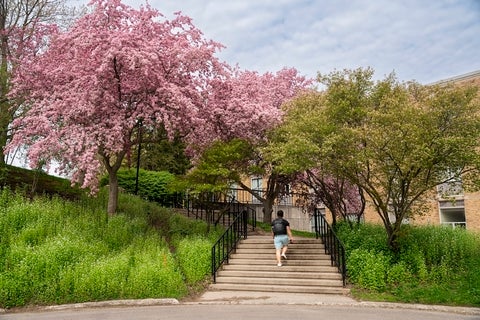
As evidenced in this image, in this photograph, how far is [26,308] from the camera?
8.75 metres

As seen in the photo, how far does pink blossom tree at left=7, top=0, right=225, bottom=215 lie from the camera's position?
12.9 m

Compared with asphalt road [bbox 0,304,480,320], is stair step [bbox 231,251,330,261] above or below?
above

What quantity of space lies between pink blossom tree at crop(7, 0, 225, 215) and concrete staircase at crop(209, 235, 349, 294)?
4924mm

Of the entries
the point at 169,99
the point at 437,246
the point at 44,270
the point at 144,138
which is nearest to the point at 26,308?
the point at 44,270

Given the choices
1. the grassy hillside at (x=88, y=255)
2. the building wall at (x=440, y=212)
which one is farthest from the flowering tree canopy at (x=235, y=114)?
the building wall at (x=440, y=212)

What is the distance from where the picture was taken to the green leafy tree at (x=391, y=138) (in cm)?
1001

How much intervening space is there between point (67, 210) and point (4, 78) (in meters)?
5.69

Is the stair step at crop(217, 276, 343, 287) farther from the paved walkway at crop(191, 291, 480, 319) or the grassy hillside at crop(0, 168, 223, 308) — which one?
the grassy hillside at crop(0, 168, 223, 308)

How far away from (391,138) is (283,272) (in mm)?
4640

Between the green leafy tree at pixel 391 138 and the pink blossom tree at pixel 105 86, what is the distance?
14.2ft

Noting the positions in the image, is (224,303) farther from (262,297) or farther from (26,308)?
(26,308)

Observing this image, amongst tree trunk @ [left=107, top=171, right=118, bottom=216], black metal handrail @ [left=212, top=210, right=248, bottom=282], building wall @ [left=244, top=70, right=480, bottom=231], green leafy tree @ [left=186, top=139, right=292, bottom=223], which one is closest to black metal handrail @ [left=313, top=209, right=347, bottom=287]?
black metal handrail @ [left=212, top=210, right=248, bottom=282]

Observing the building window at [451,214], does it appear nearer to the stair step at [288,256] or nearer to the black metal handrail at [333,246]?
the black metal handrail at [333,246]

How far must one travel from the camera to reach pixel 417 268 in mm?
10508
